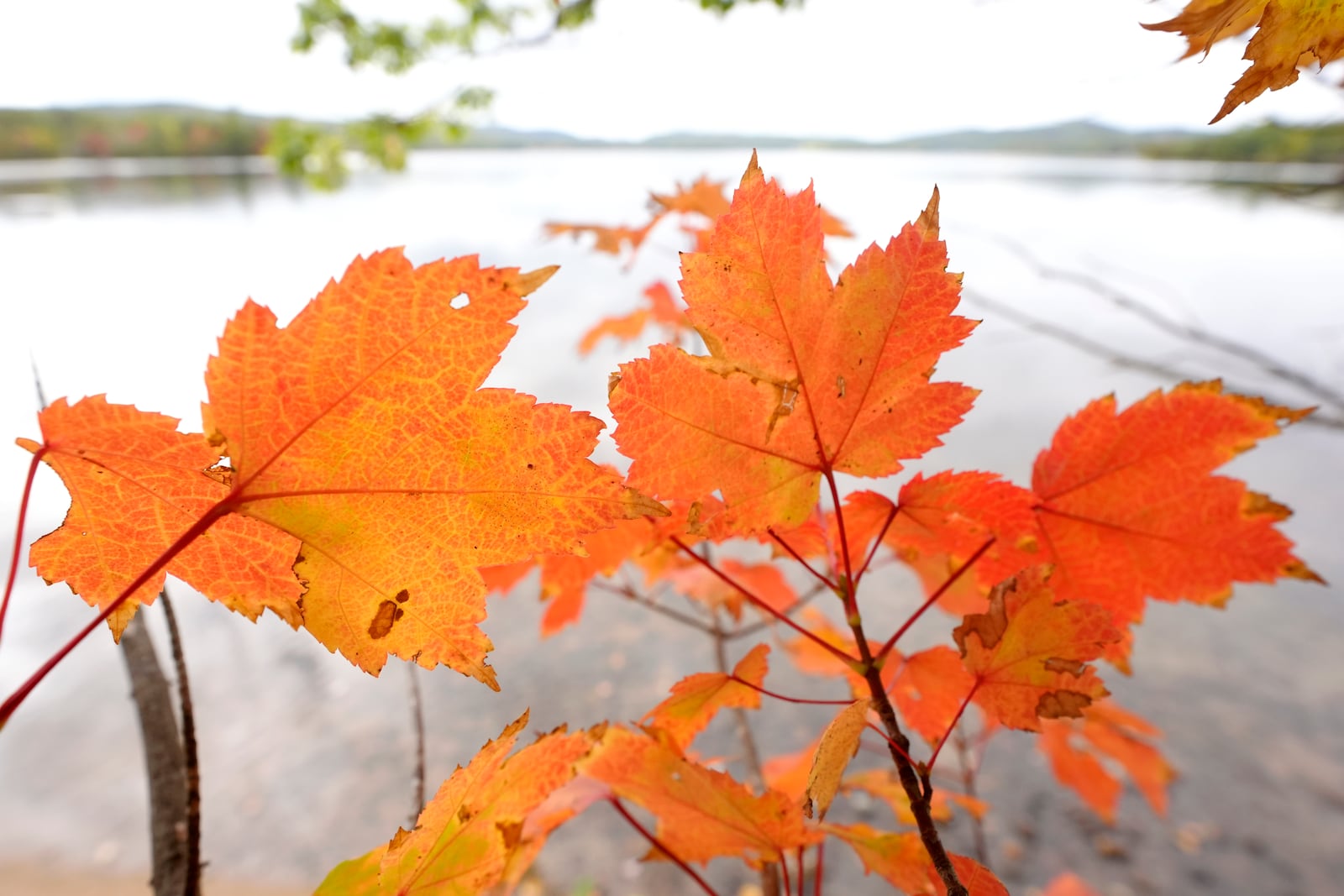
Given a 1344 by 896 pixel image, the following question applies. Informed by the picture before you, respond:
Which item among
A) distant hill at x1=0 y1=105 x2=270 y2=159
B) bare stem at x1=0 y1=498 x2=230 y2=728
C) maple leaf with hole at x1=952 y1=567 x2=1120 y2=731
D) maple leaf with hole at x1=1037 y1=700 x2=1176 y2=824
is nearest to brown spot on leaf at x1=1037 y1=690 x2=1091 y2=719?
maple leaf with hole at x1=952 y1=567 x2=1120 y2=731

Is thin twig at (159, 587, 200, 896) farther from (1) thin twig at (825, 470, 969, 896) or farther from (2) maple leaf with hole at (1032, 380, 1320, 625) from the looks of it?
(2) maple leaf with hole at (1032, 380, 1320, 625)

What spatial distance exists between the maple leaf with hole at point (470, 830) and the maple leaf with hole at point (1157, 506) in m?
0.26

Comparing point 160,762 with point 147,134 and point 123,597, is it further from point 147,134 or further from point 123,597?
point 147,134

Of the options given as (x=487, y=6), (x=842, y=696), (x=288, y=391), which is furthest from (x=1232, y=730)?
(x=487, y=6)

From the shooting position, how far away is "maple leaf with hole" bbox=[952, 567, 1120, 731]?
256mm

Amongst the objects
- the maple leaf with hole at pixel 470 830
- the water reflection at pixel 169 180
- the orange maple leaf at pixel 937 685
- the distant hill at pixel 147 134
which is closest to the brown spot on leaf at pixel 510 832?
the maple leaf with hole at pixel 470 830

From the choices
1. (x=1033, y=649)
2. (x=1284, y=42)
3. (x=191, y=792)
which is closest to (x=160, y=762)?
(x=191, y=792)

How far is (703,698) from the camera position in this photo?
1.13 ft

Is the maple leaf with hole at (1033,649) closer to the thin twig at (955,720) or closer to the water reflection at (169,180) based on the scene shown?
A: the thin twig at (955,720)

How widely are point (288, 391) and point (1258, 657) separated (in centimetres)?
268

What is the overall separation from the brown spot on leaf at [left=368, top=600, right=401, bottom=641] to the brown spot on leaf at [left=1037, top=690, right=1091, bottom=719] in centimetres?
25

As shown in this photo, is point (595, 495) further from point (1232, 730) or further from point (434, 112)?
point (1232, 730)

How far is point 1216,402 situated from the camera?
320 mm

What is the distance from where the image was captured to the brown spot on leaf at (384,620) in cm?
25
